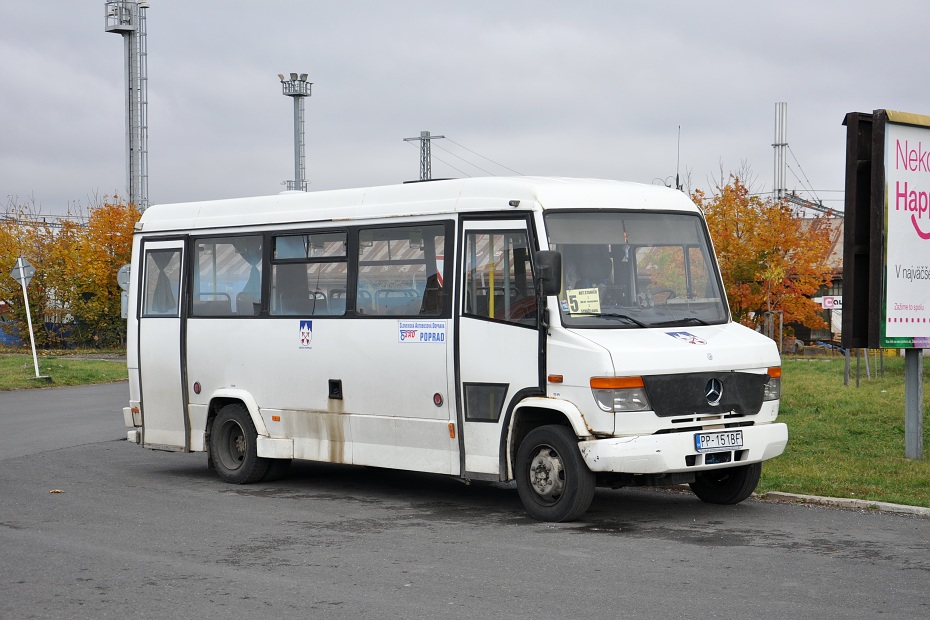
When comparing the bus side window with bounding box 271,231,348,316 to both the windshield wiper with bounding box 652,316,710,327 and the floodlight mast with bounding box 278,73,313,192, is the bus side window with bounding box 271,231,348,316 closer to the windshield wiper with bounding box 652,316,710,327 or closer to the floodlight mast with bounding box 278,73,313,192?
the windshield wiper with bounding box 652,316,710,327

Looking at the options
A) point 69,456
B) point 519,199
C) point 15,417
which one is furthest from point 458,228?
point 15,417

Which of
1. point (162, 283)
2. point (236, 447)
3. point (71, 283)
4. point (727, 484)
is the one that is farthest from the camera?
point (71, 283)

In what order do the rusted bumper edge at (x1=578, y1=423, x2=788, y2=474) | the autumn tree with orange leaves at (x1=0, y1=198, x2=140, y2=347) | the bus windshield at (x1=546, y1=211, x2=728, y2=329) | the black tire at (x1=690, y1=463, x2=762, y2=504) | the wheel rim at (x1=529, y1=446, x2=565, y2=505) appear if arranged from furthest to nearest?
the autumn tree with orange leaves at (x1=0, y1=198, x2=140, y2=347), the black tire at (x1=690, y1=463, x2=762, y2=504), the bus windshield at (x1=546, y1=211, x2=728, y2=329), the wheel rim at (x1=529, y1=446, x2=565, y2=505), the rusted bumper edge at (x1=578, y1=423, x2=788, y2=474)

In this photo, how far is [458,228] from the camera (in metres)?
11.6

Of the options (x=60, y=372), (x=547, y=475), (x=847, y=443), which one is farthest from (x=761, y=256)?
(x=547, y=475)

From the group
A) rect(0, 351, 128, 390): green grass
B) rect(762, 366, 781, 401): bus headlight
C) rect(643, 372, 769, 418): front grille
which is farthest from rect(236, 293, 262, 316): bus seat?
rect(0, 351, 128, 390): green grass

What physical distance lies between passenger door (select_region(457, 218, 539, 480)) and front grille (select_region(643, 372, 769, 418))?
1046mm

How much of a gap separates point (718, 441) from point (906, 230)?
4934mm

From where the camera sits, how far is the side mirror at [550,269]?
10492 millimetres

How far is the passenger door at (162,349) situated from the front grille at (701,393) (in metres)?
6.16

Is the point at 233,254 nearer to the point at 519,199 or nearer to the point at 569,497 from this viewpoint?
the point at 519,199

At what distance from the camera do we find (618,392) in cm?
1022

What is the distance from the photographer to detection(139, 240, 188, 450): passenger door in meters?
14.5

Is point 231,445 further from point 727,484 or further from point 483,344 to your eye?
point 727,484
